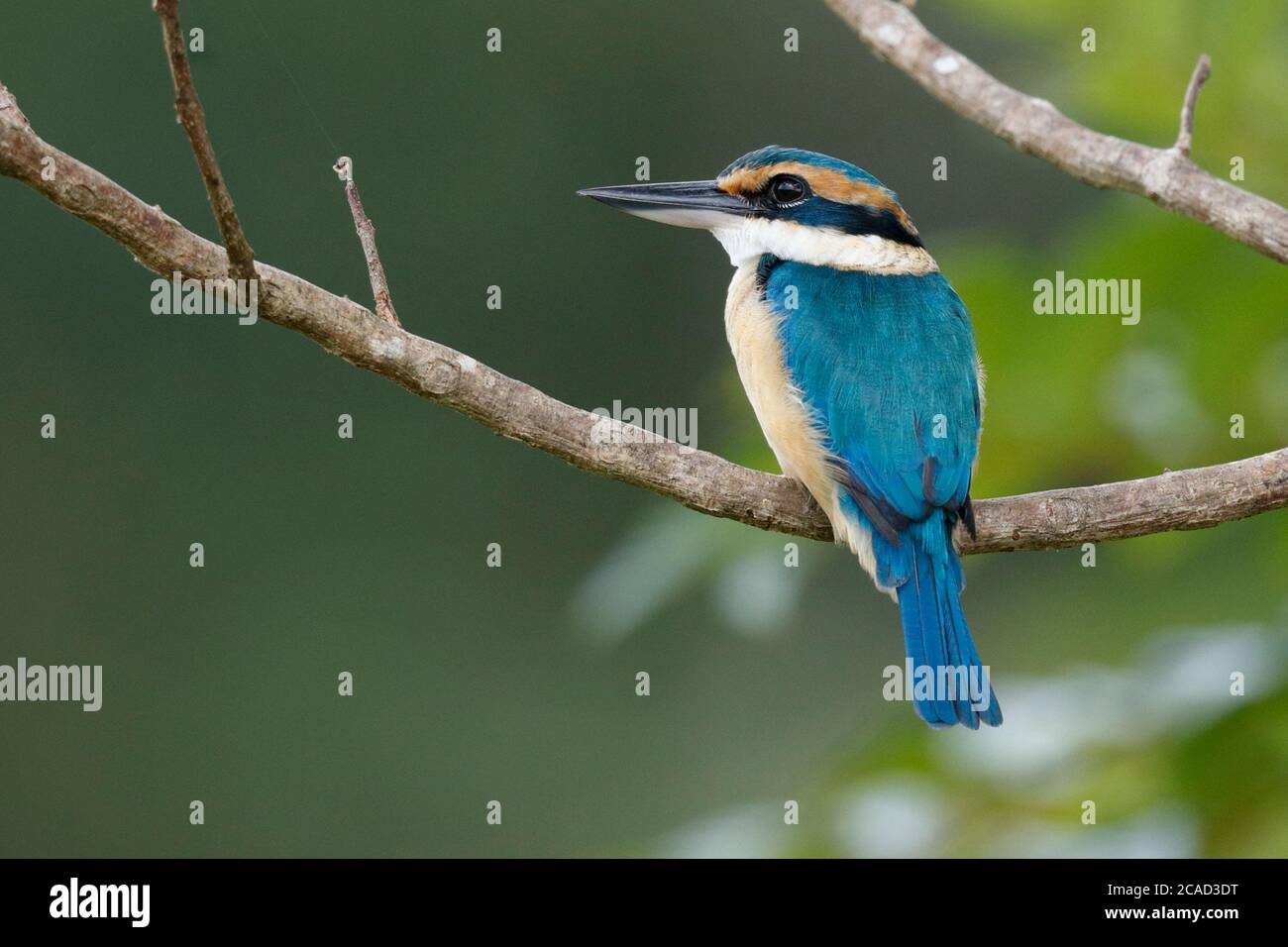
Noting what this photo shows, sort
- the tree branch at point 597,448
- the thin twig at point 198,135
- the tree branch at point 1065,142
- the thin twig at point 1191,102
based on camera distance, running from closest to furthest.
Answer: the thin twig at point 198,135
the tree branch at point 597,448
the thin twig at point 1191,102
the tree branch at point 1065,142

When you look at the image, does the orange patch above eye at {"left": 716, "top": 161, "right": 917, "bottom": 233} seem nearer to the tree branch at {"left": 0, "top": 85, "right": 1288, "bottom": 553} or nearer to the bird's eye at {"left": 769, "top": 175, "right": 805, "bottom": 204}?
the bird's eye at {"left": 769, "top": 175, "right": 805, "bottom": 204}

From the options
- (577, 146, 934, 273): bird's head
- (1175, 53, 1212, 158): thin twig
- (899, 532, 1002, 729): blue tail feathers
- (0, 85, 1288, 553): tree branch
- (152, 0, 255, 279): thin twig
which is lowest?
(899, 532, 1002, 729): blue tail feathers

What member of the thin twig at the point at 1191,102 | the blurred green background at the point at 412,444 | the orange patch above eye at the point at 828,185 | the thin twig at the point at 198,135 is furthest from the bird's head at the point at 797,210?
the blurred green background at the point at 412,444

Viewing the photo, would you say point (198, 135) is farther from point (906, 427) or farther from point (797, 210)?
point (797, 210)

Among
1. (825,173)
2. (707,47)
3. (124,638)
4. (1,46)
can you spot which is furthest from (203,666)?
(825,173)

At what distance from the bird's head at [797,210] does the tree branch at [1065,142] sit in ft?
0.86

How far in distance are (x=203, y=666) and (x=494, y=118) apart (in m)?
2.91

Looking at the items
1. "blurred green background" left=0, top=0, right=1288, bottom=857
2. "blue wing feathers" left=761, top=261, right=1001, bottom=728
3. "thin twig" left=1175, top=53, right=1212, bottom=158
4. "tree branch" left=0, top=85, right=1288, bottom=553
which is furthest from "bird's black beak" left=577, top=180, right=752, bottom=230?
"blurred green background" left=0, top=0, right=1288, bottom=857

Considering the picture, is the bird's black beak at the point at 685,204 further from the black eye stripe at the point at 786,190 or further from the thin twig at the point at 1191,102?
the thin twig at the point at 1191,102

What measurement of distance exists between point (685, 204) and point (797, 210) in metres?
0.24

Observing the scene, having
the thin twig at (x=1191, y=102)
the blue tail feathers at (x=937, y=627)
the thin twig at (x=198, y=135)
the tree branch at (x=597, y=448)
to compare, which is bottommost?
the blue tail feathers at (x=937, y=627)

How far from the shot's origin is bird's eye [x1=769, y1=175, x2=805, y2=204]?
10.3 feet

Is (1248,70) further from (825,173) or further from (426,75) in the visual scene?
(426,75)

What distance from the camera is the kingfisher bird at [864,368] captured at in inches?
103
